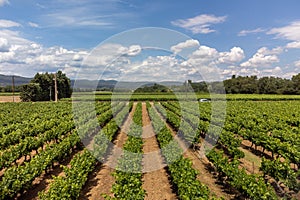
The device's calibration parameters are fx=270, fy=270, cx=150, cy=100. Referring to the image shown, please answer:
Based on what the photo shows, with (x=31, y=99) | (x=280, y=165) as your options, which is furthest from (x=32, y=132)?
(x=31, y=99)

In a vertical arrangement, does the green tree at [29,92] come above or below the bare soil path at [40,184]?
above

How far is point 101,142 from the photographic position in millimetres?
13930

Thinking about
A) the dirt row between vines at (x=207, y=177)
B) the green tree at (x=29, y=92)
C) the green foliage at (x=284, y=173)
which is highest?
the green tree at (x=29, y=92)

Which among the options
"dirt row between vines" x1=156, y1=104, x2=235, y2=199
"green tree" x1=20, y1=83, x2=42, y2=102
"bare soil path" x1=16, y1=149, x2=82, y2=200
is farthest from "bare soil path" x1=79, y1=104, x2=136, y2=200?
"green tree" x1=20, y1=83, x2=42, y2=102

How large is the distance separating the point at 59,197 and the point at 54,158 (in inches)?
178

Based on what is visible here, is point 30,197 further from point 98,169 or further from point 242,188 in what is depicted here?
point 242,188

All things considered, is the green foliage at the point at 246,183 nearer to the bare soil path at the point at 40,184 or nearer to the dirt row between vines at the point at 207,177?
the dirt row between vines at the point at 207,177

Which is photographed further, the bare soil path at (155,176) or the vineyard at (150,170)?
the bare soil path at (155,176)

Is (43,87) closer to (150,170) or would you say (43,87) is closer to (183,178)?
(150,170)

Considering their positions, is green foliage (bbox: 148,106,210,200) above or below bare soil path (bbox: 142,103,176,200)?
A: above

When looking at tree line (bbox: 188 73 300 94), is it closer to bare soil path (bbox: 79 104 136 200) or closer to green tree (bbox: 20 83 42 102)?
green tree (bbox: 20 83 42 102)

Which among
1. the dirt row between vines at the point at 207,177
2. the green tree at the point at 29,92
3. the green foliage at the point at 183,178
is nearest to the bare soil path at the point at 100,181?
the green foliage at the point at 183,178

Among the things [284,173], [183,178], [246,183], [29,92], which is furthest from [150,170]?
[29,92]

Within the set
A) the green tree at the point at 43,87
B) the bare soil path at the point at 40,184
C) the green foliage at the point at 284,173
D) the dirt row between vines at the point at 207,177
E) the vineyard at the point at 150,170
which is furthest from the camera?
the green tree at the point at 43,87
